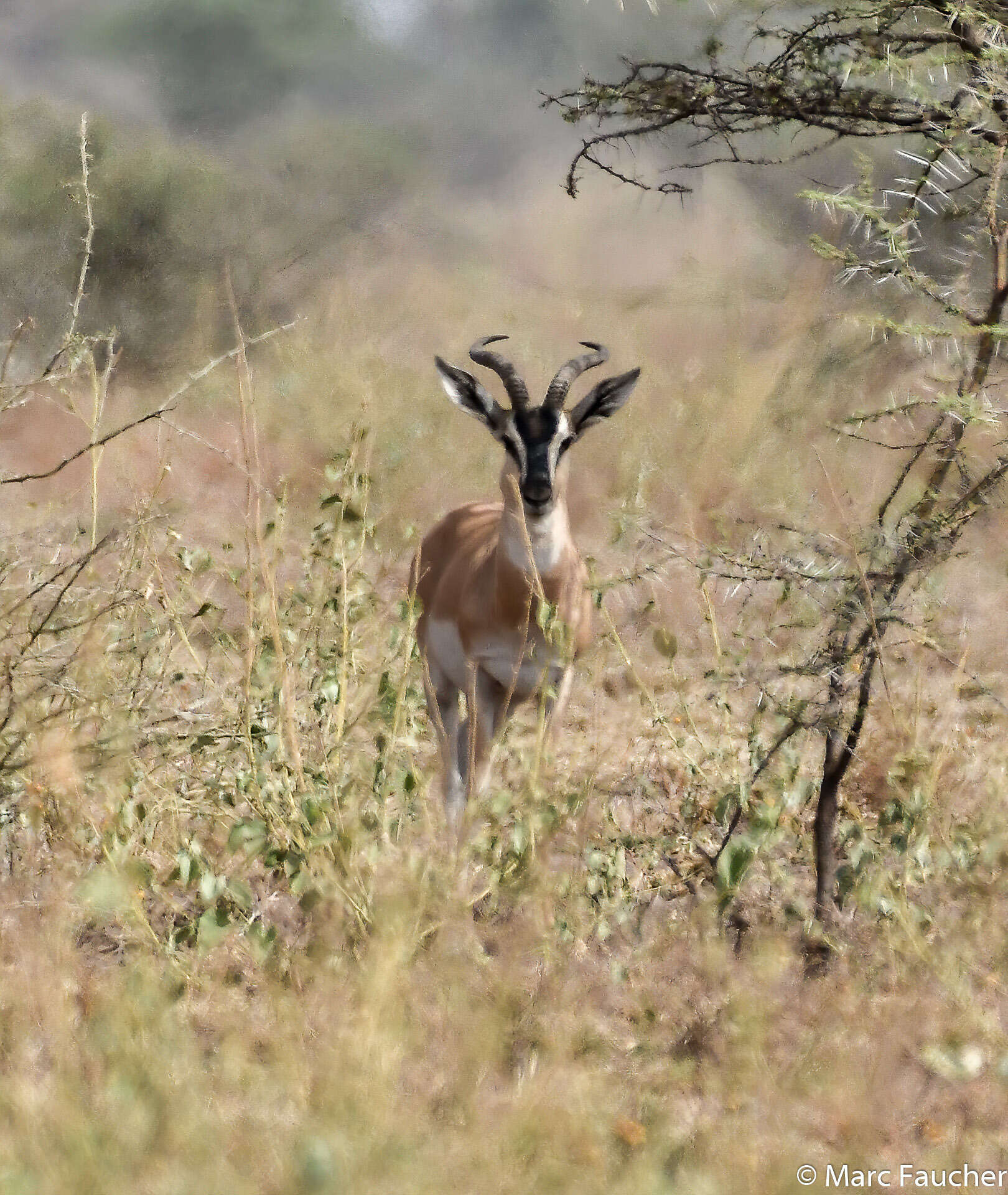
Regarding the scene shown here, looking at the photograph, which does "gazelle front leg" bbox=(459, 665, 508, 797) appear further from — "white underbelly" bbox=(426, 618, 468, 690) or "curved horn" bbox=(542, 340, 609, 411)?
"curved horn" bbox=(542, 340, 609, 411)

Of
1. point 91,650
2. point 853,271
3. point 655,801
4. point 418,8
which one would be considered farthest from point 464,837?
point 418,8

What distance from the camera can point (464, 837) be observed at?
3.44 metres

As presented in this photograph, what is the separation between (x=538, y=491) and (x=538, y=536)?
0.29 m

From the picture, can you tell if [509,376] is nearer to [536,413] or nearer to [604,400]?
[536,413]

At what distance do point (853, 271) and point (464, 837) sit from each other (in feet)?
6.27

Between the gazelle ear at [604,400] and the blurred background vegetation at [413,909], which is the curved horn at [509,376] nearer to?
the gazelle ear at [604,400]

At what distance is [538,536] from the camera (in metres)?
5.23

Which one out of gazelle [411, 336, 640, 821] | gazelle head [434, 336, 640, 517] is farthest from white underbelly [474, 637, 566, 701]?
gazelle head [434, 336, 640, 517]

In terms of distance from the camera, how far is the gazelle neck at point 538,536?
519 cm

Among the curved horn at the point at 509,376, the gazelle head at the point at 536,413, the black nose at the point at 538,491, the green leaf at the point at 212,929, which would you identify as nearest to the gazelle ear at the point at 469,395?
the gazelle head at the point at 536,413

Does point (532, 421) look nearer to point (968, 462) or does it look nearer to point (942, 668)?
point (968, 462)

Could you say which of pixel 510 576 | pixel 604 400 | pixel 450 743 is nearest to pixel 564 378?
pixel 604 400

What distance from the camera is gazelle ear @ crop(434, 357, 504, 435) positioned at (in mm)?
5520

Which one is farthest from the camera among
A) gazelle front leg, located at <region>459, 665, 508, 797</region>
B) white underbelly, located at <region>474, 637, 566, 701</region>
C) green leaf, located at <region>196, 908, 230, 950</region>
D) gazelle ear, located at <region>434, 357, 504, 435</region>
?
gazelle ear, located at <region>434, 357, 504, 435</region>
